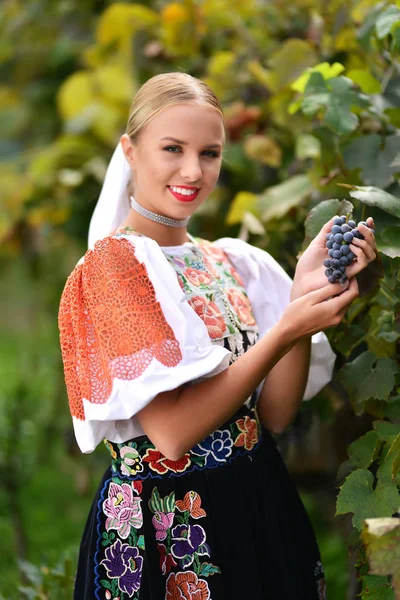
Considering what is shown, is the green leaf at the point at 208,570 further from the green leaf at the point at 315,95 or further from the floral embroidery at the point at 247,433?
the green leaf at the point at 315,95

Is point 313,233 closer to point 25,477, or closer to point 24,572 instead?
point 24,572

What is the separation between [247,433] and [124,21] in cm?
183

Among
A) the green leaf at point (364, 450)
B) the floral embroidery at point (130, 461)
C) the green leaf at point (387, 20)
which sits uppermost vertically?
the green leaf at point (387, 20)

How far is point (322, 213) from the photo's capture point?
1352 millimetres

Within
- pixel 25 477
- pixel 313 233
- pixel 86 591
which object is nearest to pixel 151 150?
pixel 313 233

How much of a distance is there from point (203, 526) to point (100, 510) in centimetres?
20

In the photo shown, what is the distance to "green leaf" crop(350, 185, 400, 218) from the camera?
1271 mm

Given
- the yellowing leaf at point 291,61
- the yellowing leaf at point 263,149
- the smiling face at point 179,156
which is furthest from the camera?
the yellowing leaf at point 263,149

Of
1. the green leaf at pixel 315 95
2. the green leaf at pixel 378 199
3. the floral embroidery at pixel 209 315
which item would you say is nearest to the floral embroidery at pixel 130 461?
the floral embroidery at pixel 209 315

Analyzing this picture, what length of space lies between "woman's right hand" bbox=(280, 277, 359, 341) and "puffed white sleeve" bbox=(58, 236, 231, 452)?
109mm

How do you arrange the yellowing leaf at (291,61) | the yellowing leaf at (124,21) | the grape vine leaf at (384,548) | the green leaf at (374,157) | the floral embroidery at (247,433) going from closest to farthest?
the grape vine leaf at (384,548), the floral embroidery at (247,433), the green leaf at (374,157), the yellowing leaf at (291,61), the yellowing leaf at (124,21)

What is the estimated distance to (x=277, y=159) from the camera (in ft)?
7.30

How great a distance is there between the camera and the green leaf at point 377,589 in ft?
3.99

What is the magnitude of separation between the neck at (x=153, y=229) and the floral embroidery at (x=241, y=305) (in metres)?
0.14
